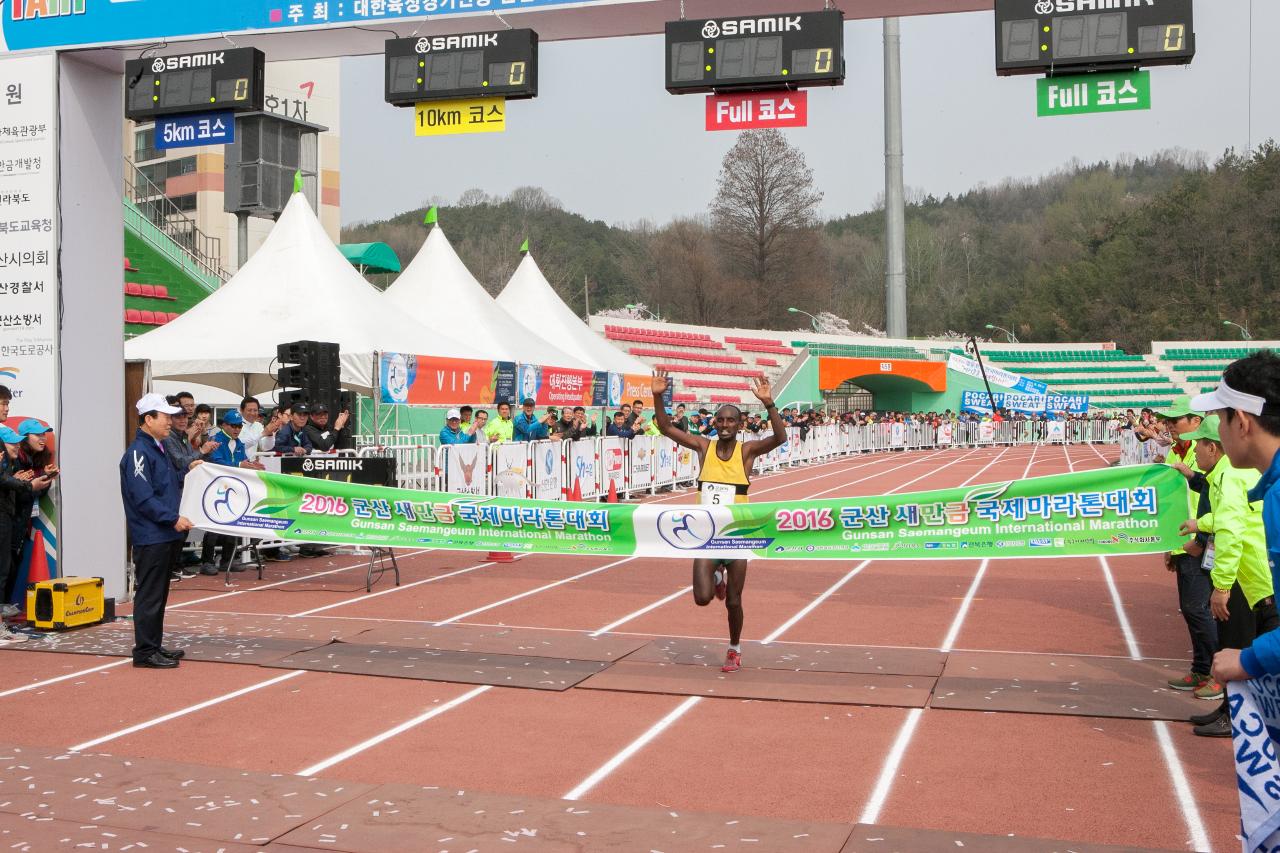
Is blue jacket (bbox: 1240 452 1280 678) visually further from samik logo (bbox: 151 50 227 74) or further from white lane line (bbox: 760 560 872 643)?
samik logo (bbox: 151 50 227 74)

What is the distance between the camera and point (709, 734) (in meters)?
6.86

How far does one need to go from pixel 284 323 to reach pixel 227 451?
6.50m

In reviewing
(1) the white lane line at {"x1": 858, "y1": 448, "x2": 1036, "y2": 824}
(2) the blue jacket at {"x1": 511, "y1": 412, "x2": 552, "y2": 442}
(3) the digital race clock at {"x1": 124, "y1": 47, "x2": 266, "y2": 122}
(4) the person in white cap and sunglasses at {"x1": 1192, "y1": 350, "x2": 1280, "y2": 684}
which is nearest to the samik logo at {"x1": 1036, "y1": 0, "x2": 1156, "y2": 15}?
(1) the white lane line at {"x1": 858, "y1": 448, "x2": 1036, "y2": 824}

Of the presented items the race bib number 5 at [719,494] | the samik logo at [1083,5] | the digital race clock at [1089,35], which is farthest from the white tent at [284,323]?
the samik logo at [1083,5]

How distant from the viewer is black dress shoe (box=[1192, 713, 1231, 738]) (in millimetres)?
6703

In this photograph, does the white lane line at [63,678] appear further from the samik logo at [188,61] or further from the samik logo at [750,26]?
the samik logo at [750,26]

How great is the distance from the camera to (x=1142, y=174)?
347 ft

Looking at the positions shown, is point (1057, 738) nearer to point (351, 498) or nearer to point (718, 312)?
point (351, 498)

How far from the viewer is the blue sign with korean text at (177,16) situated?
11516 mm

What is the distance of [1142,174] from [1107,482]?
358ft

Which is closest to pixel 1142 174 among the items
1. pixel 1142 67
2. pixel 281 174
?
pixel 281 174

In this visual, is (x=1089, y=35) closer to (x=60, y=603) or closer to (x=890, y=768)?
(x=890, y=768)

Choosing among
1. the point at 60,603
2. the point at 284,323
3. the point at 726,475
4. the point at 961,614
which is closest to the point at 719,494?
the point at 726,475

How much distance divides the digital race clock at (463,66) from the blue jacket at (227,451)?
4.44m
